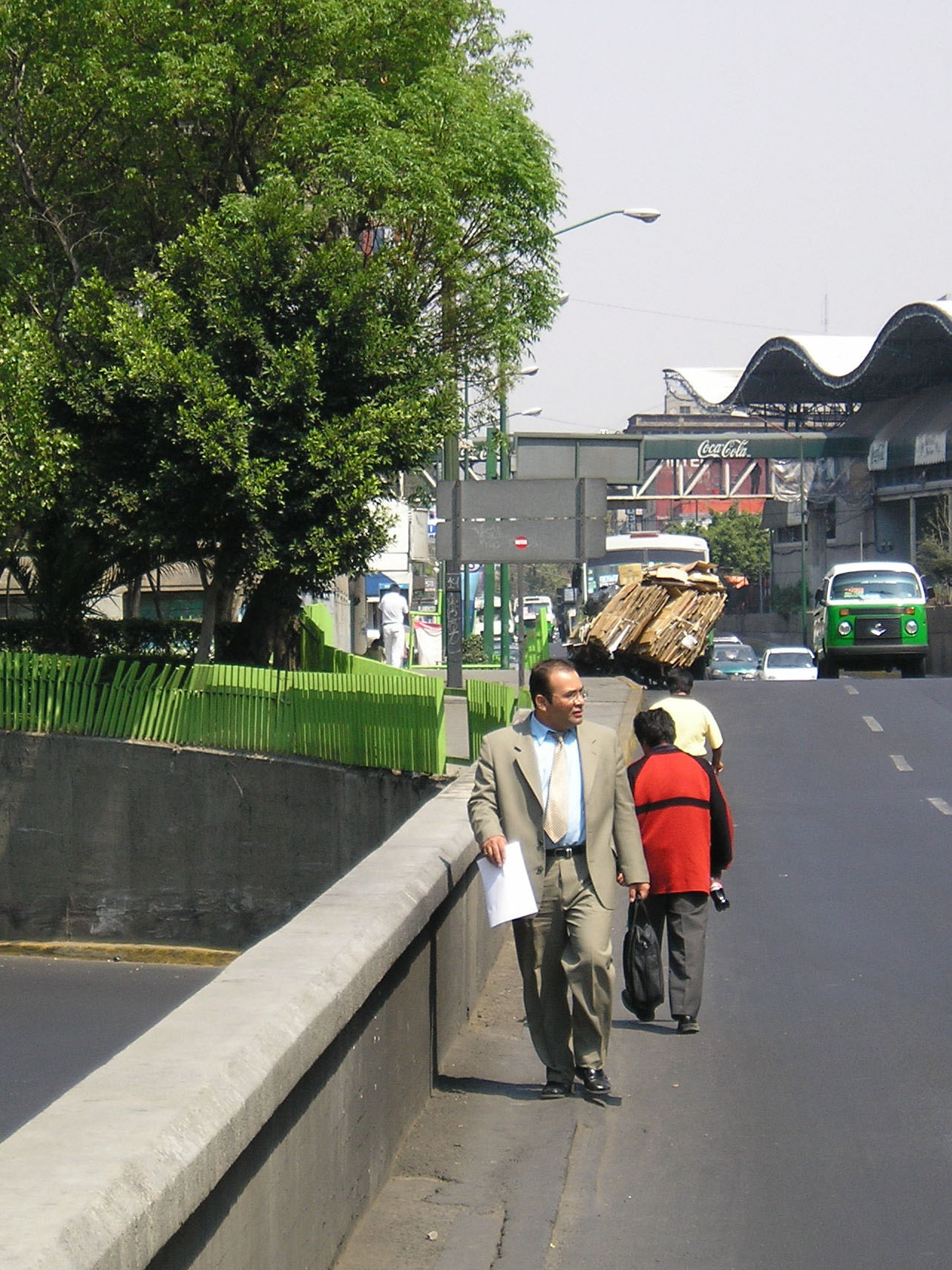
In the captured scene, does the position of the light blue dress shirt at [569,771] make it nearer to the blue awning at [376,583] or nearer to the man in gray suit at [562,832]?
the man in gray suit at [562,832]

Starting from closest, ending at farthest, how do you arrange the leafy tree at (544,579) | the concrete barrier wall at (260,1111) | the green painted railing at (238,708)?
the concrete barrier wall at (260,1111)
the green painted railing at (238,708)
the leafy tree at (544,579)

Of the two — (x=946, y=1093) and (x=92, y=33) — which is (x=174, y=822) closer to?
(x=92, y=33)

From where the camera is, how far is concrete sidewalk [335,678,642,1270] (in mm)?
5012

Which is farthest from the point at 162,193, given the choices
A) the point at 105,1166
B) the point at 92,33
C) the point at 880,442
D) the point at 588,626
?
the point at 880,442

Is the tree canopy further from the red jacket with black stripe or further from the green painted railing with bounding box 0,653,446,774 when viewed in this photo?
the red jacket with black stripe

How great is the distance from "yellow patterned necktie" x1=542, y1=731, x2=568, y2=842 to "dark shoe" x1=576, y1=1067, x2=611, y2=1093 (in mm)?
932

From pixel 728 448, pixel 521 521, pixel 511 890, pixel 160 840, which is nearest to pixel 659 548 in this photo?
pixel 160 840

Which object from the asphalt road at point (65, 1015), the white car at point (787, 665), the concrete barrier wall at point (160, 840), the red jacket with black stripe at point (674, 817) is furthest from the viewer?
the white car at point (787, 665)

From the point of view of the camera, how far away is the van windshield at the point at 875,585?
35.4 m

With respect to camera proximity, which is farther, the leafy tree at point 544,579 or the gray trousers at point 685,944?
the leafy tree at point 544,579

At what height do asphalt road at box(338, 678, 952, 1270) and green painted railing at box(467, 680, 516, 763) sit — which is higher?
green painted railing at box(467, 680, 516, 763)

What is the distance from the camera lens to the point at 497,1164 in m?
5.80

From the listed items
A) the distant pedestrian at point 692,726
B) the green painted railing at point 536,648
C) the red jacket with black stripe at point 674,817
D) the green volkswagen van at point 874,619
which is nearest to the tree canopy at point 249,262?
the green painted railing at point 536,648

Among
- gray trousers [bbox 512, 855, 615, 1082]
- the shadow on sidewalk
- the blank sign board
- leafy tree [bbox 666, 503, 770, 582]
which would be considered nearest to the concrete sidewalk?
the shadow on sidewalk
